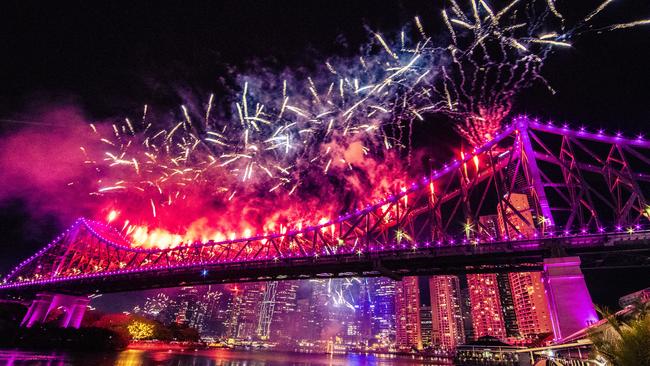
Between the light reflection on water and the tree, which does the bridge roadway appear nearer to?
the light reflection on water

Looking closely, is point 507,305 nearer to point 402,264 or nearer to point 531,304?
point 531,304

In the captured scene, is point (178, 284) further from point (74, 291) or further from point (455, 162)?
point (455, 162)

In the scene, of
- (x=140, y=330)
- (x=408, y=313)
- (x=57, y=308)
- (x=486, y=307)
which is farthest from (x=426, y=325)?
(x=57, y=308)

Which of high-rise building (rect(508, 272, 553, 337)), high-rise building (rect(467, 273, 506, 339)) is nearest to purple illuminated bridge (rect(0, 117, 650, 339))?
high-rise building (rect(508, 272, 553, 337))

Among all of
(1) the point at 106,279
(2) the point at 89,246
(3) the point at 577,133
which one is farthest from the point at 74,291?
(3) the point at 577,133

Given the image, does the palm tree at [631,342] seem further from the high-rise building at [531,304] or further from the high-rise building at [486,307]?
the high-rise building at [486,307]
